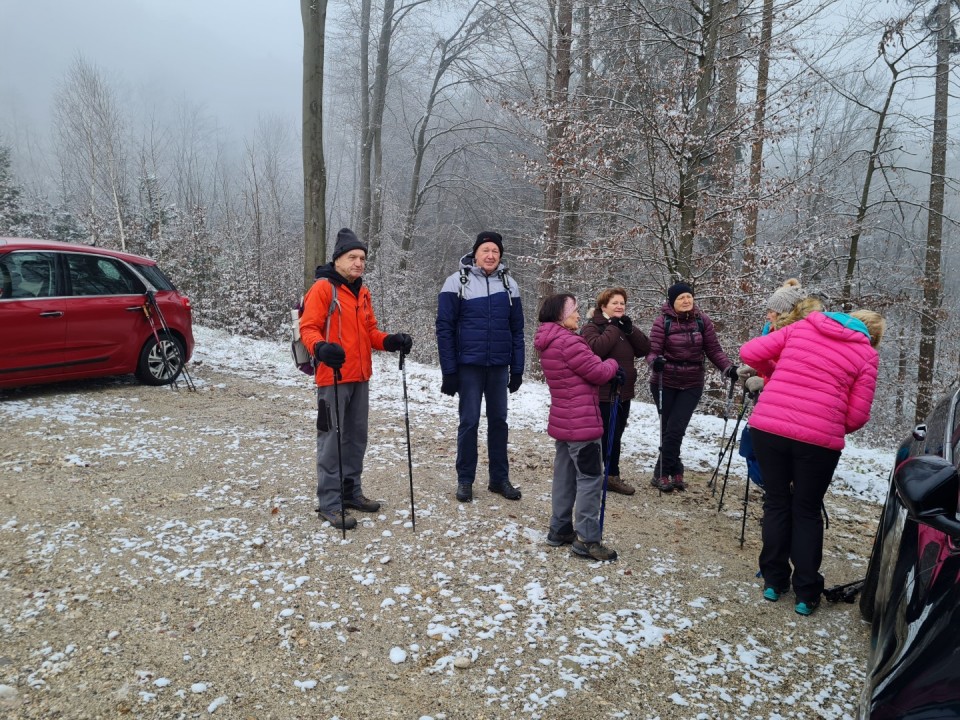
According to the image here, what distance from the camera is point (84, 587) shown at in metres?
3.66

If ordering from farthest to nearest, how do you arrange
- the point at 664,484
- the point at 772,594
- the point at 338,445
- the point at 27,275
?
the point at 27,275, the point at 664,484, the point at 338,445, the point at 772,594

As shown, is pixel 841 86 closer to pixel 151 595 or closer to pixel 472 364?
pixel 472 364

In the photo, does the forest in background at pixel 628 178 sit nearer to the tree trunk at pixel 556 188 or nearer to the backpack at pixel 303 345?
the tree trunk at pixel 556 188

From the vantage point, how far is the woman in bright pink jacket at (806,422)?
3.50 m

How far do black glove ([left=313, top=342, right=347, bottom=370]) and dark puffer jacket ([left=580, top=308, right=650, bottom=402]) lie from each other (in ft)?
6.79

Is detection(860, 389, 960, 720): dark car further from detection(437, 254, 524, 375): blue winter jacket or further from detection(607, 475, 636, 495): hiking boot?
detection(607, 475, 636, 495): hiking boot

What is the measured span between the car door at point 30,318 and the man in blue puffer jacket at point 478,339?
17.0 feet

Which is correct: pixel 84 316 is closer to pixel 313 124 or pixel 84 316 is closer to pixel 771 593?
pixel 313 124

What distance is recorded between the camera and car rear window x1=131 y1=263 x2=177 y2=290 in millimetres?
8312

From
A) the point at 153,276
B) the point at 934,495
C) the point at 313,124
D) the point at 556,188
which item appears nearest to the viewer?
the point at 934,495

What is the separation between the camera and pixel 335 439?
15.1 feet

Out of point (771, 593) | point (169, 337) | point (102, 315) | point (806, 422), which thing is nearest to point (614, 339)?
point (806, 422)

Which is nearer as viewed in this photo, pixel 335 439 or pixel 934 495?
pixel 934 495

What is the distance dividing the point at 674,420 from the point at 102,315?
700 centimetres
